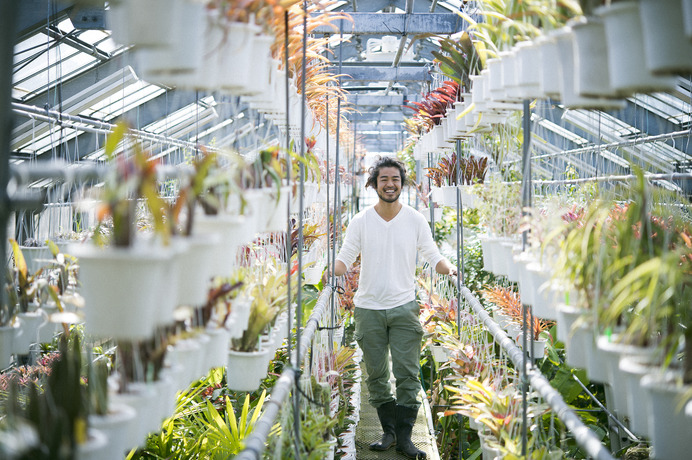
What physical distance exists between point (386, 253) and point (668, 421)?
2.56 meters

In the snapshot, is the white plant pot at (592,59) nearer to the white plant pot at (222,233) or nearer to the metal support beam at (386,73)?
the white plant pot at (222,233)

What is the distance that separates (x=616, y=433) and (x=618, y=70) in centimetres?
302

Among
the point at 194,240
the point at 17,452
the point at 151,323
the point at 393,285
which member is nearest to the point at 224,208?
the point at 194,240

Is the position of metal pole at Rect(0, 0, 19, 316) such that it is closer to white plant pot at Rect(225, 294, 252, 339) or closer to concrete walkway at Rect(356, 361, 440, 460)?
white plant pot at Rect(225, 294, 252, 339)

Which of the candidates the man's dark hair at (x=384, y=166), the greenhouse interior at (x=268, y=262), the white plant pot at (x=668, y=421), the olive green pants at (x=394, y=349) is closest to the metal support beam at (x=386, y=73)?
the man's dark hair at (x=384, y=166)

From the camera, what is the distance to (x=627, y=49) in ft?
3.83

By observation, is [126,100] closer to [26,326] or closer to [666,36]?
[26,326]

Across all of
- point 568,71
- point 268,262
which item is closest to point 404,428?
point 268,262

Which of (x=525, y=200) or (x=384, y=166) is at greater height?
(x=384, y=166)

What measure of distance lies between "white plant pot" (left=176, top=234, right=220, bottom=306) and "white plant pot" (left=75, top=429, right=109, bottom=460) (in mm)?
296

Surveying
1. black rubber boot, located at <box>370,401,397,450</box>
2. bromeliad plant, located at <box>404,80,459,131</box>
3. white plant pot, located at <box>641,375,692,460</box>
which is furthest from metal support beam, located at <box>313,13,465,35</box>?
white plant pot, located at <box>641,375,692,460</box>

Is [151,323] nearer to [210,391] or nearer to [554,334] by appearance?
[210,391]

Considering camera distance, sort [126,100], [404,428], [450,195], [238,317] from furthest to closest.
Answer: [126,100] < [450,195] < [404,428] < [238,317]

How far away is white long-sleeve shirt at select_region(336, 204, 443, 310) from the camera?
3.66m
